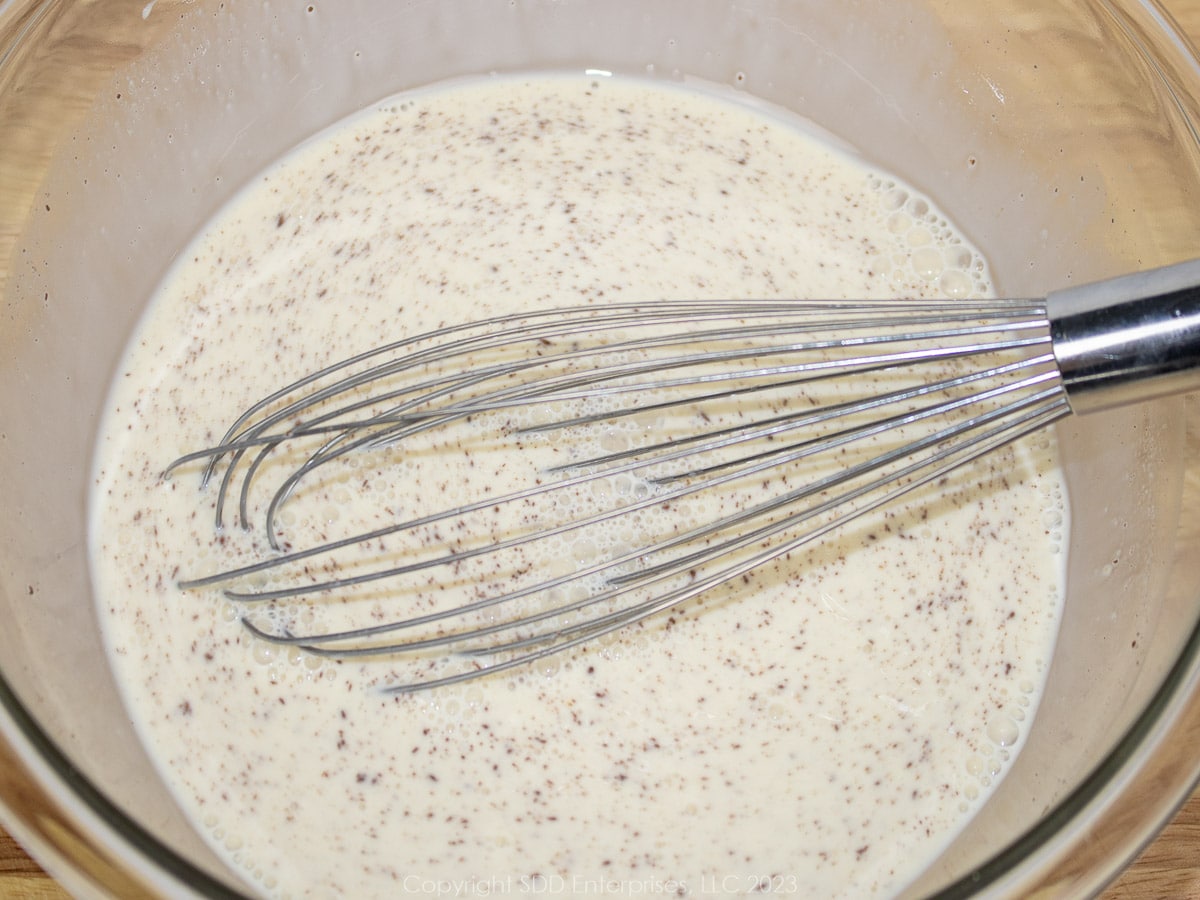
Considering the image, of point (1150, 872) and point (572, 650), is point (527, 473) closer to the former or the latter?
point (572, 650)

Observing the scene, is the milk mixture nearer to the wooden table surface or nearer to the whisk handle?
the wooden table surface

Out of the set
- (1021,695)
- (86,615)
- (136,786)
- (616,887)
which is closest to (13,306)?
(86,615)

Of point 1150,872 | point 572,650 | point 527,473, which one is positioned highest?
point 527,473

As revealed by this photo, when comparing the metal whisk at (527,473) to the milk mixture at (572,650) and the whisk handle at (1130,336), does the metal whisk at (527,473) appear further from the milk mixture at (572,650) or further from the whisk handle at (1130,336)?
the whisk handle at (1130,336)

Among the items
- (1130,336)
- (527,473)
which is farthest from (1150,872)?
(527,473)

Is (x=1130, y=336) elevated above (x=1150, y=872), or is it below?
above

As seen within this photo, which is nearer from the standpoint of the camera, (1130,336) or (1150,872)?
(1130,336)

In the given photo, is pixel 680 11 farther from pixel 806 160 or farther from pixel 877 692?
pixel 877 692
